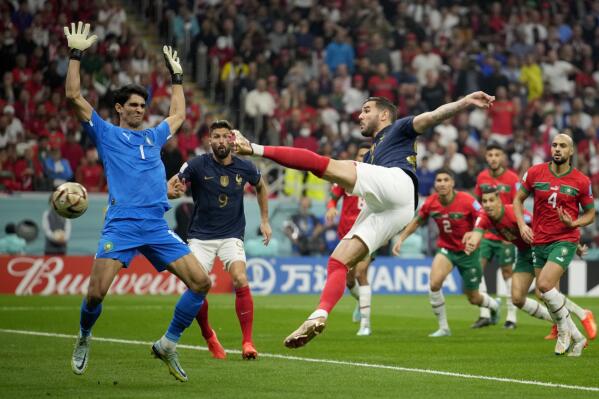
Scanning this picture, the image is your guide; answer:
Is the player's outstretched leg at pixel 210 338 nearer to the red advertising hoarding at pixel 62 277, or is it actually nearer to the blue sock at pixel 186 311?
the blue sock at pixel 186 311

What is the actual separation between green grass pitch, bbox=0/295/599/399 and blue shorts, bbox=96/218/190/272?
3.65 ft

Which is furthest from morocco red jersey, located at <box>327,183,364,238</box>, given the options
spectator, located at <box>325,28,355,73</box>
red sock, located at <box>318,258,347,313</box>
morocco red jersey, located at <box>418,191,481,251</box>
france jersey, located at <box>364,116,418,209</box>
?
spectator, located at <box>325,28,355,73</box>

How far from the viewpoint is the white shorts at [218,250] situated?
12641mm

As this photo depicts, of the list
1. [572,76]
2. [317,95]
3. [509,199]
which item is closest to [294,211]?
[317,95]

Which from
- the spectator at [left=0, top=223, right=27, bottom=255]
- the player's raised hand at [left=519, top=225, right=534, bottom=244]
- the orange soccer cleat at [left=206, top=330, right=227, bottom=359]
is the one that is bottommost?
the orange soccer cleat at [left=206, top=330, right=227, bottom=359]

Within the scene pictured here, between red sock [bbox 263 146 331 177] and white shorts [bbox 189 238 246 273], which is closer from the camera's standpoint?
red sock [bbox 263 146 331 177]

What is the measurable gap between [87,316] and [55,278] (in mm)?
14415

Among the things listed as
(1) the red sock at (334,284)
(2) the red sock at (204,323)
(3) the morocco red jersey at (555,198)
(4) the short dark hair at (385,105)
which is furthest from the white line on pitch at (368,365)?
(3) the morocco red jersey at (555,198)

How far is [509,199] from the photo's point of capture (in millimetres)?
17422

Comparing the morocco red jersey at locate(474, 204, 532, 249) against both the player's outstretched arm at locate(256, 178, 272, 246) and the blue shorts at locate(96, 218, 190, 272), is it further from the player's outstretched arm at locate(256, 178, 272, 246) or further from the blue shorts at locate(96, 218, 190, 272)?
the blue shorts at locate(96, 218, 190, 272)

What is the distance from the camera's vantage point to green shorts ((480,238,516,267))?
18016 millimetres

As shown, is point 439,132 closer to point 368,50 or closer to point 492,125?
point 492,125

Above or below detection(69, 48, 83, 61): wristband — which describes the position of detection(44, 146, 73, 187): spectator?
below

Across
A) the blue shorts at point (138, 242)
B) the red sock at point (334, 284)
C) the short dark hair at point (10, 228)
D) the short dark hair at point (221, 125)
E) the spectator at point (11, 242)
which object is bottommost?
the spectator at point (11, 242)
